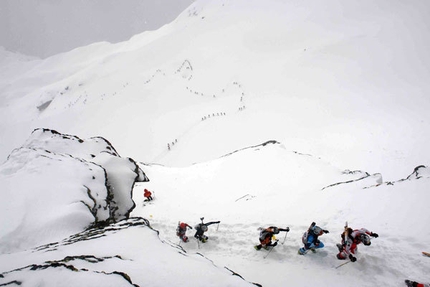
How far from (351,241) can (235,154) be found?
15746 mm

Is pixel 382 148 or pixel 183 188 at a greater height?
pixel 382 148

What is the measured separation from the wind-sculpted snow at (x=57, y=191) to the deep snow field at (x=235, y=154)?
62mm

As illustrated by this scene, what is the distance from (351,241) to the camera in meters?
Answer: 7.39

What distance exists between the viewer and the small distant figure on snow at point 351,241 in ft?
23.6

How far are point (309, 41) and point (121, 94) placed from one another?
4499cm

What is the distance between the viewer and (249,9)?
78.2 metres

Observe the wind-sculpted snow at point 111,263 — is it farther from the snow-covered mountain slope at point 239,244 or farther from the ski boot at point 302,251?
the ski boot at point 302,251

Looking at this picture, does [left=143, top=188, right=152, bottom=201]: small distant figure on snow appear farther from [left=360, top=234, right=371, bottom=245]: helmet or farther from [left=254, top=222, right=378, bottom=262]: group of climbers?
[left=360, top=234, right=371, bottom=245]: helmet

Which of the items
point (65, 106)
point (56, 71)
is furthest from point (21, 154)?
point (56, 71)

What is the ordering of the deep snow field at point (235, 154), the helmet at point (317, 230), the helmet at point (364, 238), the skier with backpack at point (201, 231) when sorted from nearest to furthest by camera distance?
1. the helmet at point (364, 238)
2. the deep snow field at point (235, 154)
3. the helmet at point (317, 230)
4. the skier with backpack at point (201, 231)

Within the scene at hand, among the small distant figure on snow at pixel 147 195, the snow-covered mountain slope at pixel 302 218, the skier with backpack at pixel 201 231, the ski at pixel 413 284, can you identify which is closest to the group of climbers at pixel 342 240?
the snow-covered mountain slope at pixel 302 218

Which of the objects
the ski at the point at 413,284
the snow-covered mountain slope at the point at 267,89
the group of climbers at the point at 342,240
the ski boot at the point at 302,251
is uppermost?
the snow-covered mountain slope at the point at 267,89

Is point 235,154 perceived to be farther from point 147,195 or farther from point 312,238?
point 312,238

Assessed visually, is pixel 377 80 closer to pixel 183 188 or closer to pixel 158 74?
pixel 183 188
